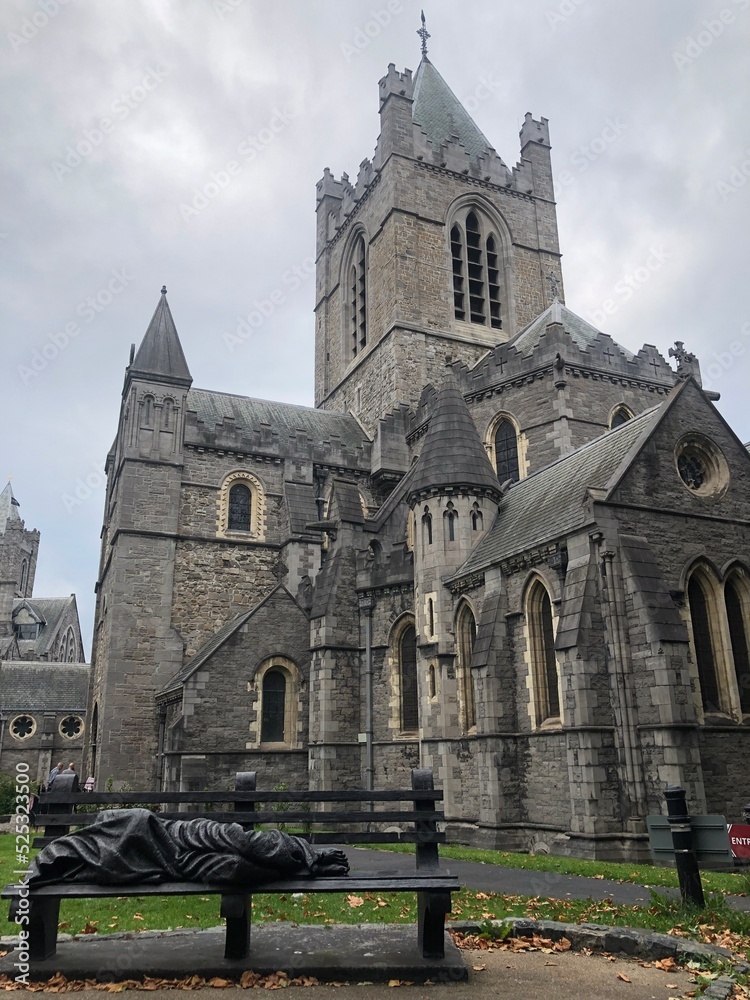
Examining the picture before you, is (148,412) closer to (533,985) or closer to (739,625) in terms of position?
(739,625)

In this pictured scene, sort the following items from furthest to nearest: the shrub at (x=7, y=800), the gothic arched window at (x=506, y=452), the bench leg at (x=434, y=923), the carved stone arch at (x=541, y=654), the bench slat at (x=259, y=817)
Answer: the shrub at (x=7, y=800), the gothic arched window at (x=506, y=452), the carved stone arch at (x=541, y=654), the bench slat at (x=259, y=817), the bench leg at (x=434, y=923)

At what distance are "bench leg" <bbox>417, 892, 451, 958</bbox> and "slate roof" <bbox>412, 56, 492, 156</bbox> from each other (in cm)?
3780

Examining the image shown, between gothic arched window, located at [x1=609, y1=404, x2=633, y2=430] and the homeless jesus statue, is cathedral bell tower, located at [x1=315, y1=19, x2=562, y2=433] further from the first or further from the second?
the homeless jesus statue

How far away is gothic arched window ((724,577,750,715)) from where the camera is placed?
1656cm

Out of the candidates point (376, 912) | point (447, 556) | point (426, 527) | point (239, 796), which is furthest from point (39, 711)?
point (239, 796)

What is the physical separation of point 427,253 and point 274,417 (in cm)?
1030

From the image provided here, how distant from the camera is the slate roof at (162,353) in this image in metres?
28.8

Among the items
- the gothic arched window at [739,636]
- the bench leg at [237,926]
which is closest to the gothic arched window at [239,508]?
the gothic arched window at [739,636]

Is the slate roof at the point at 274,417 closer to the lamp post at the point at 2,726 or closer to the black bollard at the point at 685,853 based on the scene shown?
the black bollard at the point at 685,853

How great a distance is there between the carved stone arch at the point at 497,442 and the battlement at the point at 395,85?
1926 centimetres

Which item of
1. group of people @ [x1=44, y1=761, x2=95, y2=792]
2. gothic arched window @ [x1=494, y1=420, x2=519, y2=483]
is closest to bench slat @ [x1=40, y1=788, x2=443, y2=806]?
group of people @ [x1=44, y1=761, x2=95, y2=792]

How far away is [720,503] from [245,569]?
640 inches

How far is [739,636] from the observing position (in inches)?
675

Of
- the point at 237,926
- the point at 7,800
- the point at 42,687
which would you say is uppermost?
the point at 42,687
